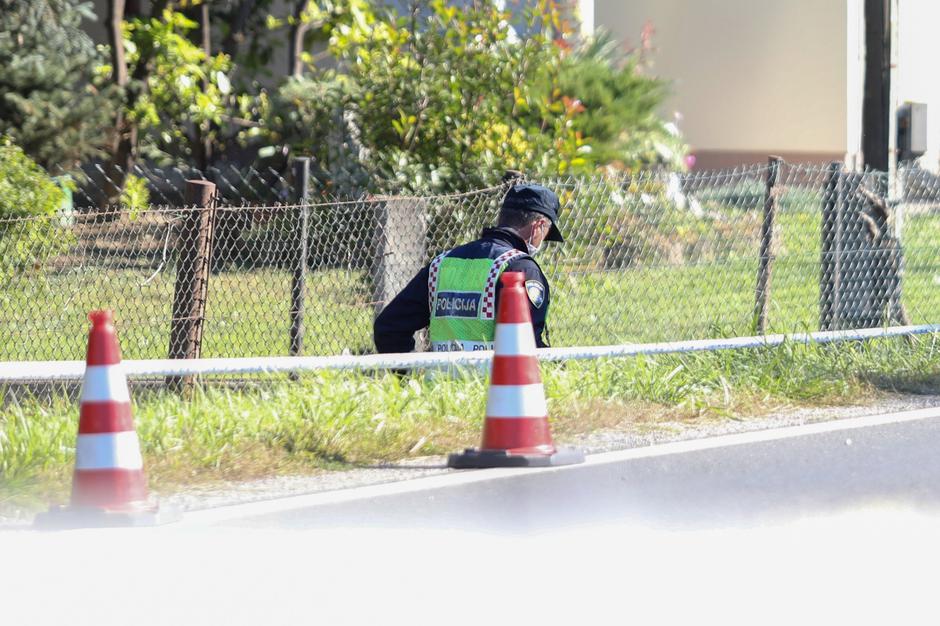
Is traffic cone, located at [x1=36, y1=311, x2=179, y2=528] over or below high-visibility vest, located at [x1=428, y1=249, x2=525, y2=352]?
below

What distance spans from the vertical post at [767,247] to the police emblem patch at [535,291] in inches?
115

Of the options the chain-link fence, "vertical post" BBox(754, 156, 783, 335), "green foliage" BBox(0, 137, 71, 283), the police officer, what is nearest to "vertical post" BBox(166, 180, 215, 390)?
the chain-link fence

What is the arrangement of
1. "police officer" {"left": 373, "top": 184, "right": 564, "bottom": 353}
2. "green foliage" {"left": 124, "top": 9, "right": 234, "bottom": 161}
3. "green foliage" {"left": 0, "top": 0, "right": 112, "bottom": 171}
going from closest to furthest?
"police officer" {"left": 373, "top": 184, "right": 564, "bottom": 353} < "green foliage" {"left": 0, "top": 0, "right": 112, "bottom": 171} < "green foliage" {"left": 124, "top": 9, "right": 234, "bottom": 161}

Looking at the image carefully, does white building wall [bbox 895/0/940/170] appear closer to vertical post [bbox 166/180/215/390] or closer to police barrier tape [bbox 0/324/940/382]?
police barrier tape [bbox 0/324/940/382]

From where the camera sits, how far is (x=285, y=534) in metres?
5.21

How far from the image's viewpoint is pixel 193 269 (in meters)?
7.75

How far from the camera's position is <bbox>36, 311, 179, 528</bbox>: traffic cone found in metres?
5.04

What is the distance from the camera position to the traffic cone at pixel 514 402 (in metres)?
6.04

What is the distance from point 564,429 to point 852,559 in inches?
88.5

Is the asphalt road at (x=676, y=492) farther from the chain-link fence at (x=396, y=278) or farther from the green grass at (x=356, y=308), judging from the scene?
the green grass at (x=356, y=308)

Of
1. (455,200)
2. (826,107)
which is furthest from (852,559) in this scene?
(826,107)

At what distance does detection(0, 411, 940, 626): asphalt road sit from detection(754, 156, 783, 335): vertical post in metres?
2.94

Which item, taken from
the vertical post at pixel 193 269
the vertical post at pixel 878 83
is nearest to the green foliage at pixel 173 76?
the vertical post at pixel 878 83

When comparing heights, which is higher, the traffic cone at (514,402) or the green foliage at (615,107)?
the green foliage at (615,107)
